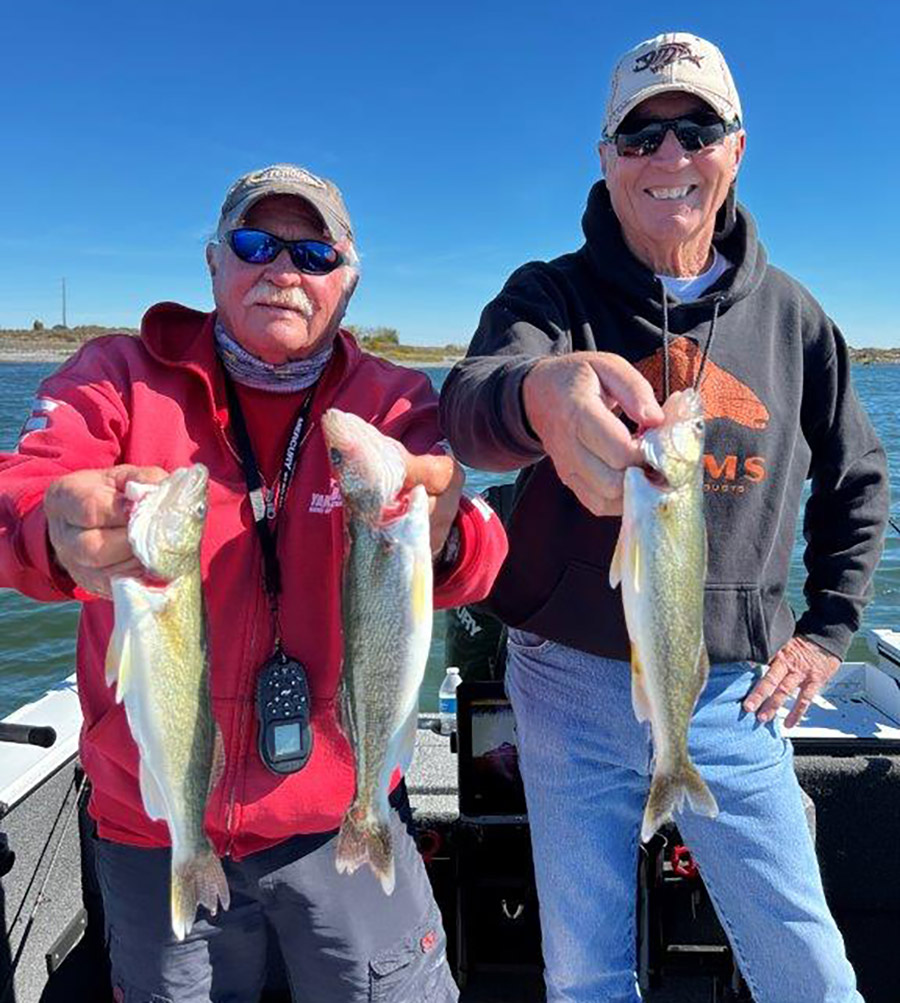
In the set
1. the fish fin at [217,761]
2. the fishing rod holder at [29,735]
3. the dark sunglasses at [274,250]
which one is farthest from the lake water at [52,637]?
the fish fin at [217,761]

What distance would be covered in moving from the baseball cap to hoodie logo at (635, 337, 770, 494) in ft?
2.30

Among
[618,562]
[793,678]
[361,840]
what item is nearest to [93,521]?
[361,840]

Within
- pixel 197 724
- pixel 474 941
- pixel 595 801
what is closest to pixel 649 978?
pixel 474 941

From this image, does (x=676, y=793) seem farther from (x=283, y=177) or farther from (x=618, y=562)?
(x=283, y=177)

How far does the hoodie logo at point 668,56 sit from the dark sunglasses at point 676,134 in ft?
0.50

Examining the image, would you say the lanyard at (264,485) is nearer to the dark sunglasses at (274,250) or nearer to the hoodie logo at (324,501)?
the hoodie logo at (324,501)

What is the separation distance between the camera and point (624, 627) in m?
2.79

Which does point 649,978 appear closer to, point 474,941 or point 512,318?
point 474,941

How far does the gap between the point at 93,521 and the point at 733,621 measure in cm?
190

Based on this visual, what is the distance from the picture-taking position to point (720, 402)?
285 cm

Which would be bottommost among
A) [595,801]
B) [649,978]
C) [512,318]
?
[649,978]

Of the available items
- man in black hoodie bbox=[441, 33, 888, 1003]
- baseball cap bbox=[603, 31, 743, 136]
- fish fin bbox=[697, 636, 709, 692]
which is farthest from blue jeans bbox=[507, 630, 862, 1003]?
baseball cap bbox=[603, 31, 743, 136]

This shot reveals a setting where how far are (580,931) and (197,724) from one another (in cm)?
140

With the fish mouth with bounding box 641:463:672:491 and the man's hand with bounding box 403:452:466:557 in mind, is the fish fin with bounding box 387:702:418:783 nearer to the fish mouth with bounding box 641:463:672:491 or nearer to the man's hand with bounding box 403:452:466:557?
the man's hand with bounding box 403:452:466:557
